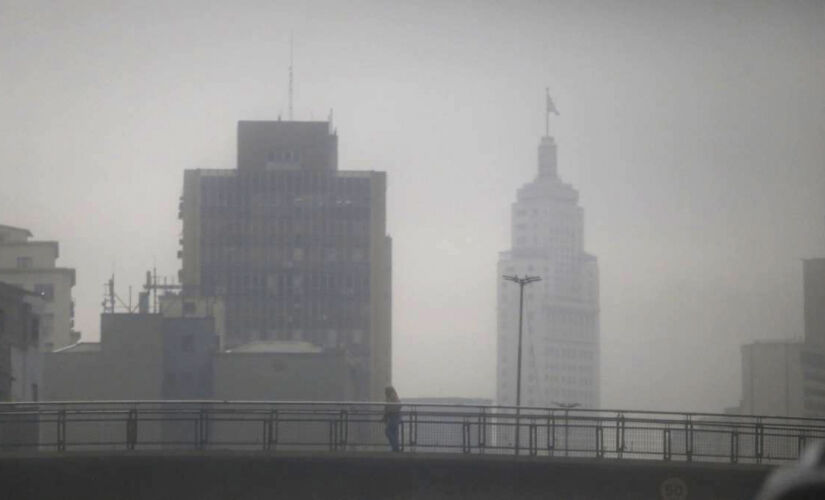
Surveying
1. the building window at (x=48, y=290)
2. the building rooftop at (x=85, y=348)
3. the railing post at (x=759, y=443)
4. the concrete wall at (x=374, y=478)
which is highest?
the building window at (x=48, y=290)

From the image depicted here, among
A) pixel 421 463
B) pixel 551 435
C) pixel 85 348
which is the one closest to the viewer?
pixel 421 463

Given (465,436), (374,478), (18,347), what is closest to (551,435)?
(465,436)

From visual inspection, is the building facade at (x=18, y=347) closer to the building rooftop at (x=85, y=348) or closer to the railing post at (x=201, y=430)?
the building rooftop at (x=85, y=348)

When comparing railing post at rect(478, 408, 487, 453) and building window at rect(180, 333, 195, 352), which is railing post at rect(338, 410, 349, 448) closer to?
railing post at rect(478, 408, 487, 453)

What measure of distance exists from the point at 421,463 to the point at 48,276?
148200 mm

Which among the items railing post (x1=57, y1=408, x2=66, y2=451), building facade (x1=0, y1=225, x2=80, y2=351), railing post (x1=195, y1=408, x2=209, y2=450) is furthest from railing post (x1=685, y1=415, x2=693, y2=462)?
building facade (x1=0, y1=225, x2=80, y2=351)

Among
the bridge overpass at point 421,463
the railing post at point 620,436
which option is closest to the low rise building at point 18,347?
the bridge overpass at point 421,463

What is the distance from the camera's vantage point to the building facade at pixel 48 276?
18700cm

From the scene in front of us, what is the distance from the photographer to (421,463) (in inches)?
1740

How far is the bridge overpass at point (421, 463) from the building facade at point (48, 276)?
14402cm

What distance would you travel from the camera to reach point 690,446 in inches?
1789

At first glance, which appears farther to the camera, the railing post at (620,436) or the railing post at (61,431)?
the railing post at (620,436)

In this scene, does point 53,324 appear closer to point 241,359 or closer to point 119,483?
point 241,359

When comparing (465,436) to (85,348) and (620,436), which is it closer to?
(620,436)
